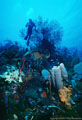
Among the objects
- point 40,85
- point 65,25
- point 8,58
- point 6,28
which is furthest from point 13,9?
point 40,85

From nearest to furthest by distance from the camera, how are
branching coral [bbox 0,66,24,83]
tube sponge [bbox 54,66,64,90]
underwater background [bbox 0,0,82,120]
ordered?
underwater background [bbox 0,0,82,120] < tube sponge [bbox 54,66,64,90] < branching coral [bbox 0,66,24,83]

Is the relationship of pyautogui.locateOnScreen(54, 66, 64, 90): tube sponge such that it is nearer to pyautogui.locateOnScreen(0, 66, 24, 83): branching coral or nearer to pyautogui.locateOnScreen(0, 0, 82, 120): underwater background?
pyautogui.locateOnScreen(0, 0, 82, 120): underwater background

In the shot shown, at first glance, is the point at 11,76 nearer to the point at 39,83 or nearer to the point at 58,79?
the point at 39,83

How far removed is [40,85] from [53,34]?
245 inches

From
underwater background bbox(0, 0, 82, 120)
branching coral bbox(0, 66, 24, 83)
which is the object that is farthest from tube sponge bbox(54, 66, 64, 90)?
branching coral bbox(0, 66, 24, 83)

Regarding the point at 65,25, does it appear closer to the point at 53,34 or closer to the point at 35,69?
the point at 53,34

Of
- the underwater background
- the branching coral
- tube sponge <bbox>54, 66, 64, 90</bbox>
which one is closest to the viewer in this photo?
the underwater background

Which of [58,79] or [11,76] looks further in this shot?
[11,76]

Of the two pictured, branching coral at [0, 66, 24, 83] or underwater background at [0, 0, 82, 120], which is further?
branching coral at [0, 66, 24, 83]

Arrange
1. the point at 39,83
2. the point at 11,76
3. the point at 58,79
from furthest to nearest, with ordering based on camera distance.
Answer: the point at 11,76, the point at 39,83, the point at 58,79

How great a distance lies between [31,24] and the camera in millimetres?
9023

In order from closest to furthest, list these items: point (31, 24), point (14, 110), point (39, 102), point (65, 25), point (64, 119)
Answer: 1. point (64, 119)
2. point (14, 110)
3. point (39, 102)
4. point (31, 24)
5. point (65, 25)

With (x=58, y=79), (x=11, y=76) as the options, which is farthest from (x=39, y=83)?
(x=11, y=76)

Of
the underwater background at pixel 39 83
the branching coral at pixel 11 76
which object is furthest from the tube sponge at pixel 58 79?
the branching coral at pixel 11 76
